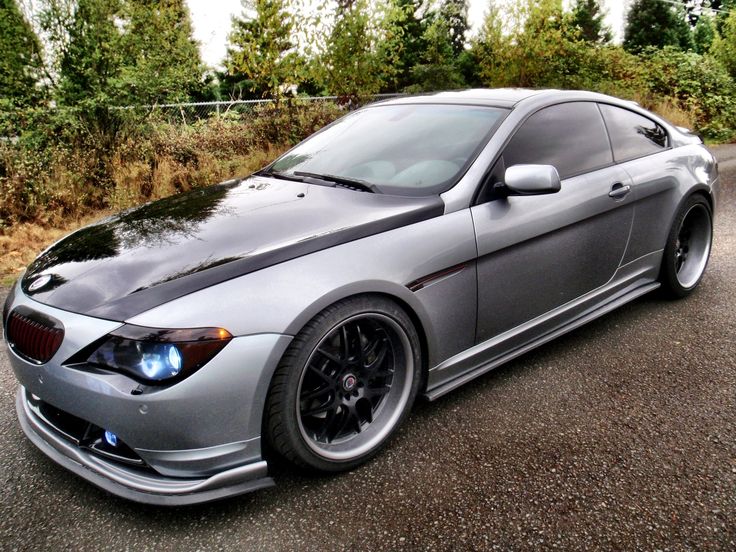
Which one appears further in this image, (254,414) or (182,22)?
(182,22)

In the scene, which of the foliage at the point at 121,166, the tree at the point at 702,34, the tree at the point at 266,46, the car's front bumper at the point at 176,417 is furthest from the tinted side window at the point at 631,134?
the tree at the point at 702,34

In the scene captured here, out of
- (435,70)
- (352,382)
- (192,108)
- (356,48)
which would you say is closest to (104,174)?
(192,108)

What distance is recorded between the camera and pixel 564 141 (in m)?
3.30

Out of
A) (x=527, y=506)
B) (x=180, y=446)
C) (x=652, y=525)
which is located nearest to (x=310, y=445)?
(x=180, y=446)

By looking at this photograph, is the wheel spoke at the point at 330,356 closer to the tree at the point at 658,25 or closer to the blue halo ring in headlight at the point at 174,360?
the blue halo ring in headlight at the point at 174,360

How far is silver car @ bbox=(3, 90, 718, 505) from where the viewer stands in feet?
6.71

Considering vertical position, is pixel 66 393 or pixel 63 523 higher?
pixel 66 393

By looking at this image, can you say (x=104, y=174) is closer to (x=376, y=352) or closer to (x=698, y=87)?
(x=376, y=352)

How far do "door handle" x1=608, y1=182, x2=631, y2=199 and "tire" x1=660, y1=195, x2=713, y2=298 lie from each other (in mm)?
765

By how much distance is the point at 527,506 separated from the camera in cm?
224

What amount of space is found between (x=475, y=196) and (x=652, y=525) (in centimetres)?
150

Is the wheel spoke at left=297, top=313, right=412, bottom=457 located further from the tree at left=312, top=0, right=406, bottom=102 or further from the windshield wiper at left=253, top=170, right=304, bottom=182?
the tree at left=312, top=0, right=406, bottom=102

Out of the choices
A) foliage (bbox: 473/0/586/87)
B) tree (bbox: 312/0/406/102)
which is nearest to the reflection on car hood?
tree (bbox: 312/0/406/102)

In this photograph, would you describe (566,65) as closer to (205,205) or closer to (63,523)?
(205,205)
